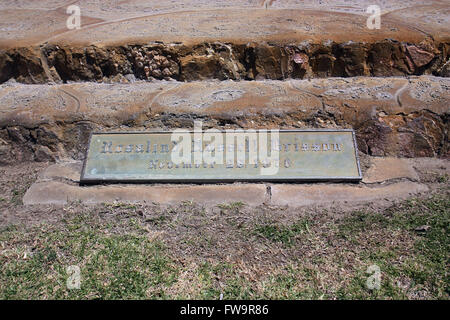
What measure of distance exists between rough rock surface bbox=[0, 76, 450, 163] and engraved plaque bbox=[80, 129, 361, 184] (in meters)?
0.17

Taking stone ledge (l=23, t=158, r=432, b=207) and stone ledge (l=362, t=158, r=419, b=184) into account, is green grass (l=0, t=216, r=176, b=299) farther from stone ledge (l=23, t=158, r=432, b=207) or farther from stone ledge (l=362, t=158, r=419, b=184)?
stone ledge (l=362, t=158, r=419, b=184)

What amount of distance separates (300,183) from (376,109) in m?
0.86

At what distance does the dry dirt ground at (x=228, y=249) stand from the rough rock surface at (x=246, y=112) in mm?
422

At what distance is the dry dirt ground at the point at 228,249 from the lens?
104 inches

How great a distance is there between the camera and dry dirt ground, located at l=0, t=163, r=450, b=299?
263 cm

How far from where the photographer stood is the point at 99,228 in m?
3.13

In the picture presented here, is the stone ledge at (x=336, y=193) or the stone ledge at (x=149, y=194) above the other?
the stone ledge at (x=336, y=193)

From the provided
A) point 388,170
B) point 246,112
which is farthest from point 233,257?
point 388,170

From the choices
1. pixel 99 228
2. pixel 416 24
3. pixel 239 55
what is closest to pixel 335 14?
pixel 416 24

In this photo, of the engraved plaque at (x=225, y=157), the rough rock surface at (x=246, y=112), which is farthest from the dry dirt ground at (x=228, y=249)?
the rough rock surface at (x=246, y=112)

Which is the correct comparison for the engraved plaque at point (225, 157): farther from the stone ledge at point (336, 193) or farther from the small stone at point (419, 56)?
the small stone at point (419, 56)

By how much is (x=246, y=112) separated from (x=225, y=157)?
0.43 meters

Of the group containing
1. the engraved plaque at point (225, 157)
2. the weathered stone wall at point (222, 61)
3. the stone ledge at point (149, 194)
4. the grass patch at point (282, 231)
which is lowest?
the stone ledge at point (149, 194)

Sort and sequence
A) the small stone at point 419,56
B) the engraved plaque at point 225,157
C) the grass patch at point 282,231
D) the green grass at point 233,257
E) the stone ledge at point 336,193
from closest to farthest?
1. the green grass at point 233,257
2. the grass patch at point 282,231
3. the stone ledge at point 336,193
4. the engraved plaque at point 225,157
5. the small stone at point 419,56
